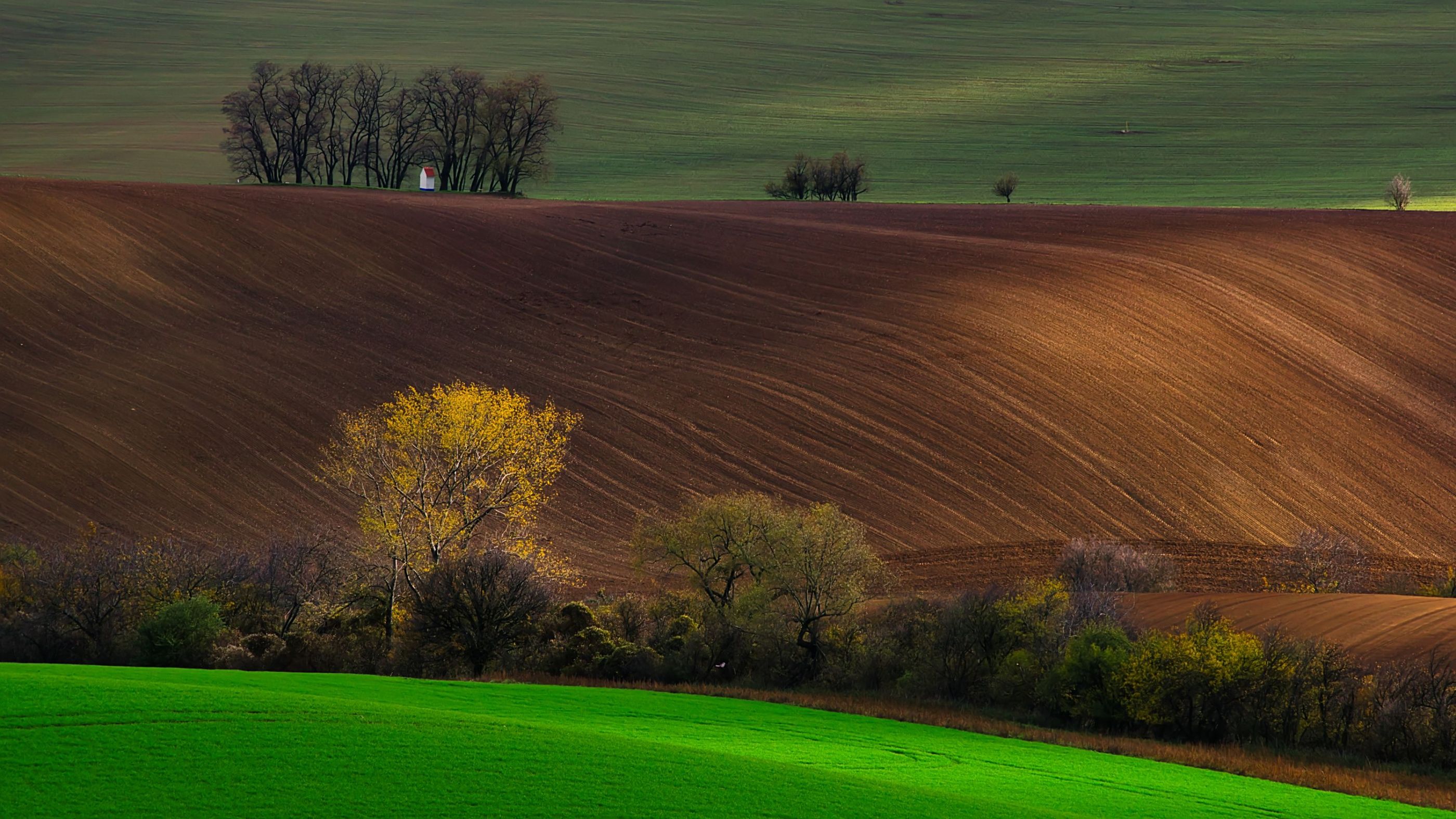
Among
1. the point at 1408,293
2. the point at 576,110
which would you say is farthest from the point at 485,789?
the point at 576,110

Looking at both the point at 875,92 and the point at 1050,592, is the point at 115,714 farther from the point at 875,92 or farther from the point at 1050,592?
the point at 875,92

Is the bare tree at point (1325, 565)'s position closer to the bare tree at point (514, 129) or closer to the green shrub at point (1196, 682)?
the green shrub at point (1196, 682)

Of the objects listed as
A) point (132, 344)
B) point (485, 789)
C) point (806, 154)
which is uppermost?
point (806, 154)

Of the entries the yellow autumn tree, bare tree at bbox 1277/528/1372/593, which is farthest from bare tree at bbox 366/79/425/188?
bare tree at bbox 1277/528/1372/593

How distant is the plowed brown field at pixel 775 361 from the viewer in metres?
45.5

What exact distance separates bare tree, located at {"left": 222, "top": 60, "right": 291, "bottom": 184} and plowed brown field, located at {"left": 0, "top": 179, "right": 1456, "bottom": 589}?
2404 centimetres

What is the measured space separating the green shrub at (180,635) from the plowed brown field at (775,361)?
29.3ft

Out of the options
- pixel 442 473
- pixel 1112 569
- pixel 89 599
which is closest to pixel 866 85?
pixel 1112 569

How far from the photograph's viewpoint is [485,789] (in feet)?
62.0

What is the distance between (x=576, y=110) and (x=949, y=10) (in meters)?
53.8

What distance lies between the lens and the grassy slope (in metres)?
105

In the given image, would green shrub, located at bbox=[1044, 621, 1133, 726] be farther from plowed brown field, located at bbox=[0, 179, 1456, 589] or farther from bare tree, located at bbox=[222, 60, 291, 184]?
bare tree, located at bbox=[222, 60, 291, 184]

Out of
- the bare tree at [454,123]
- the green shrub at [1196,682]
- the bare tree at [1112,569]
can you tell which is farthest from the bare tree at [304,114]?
the green shrub at [1196,682]

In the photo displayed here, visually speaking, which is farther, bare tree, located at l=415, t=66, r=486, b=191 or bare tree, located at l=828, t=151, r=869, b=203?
bare tree, located at l=828, t=151, r=869, b=203
